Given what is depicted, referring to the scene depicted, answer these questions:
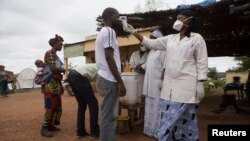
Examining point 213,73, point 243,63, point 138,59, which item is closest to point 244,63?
point 243,63

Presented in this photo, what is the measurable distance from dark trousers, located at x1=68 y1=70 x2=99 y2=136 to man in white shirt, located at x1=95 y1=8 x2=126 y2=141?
121 centimetres

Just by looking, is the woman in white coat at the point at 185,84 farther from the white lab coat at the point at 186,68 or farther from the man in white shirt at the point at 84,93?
the man in white shirt at the point at 84,93

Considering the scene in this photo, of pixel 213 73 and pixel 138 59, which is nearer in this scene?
pixel 138 59

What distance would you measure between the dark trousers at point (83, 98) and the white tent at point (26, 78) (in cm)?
2039

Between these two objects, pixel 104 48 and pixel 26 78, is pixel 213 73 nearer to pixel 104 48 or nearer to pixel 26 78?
pixel 26 78

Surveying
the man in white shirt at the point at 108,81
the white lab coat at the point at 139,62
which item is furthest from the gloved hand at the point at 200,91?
the white lab coat at the point at 139,62

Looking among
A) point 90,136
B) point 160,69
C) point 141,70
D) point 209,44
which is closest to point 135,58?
point 141,70

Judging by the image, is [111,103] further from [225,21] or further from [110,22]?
[225,21]

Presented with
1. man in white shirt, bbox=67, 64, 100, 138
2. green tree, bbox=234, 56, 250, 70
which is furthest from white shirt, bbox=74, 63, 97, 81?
green tree, bbox=234, 56, 250, 70

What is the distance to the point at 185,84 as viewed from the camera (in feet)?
12.2

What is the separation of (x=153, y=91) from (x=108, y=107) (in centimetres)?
140

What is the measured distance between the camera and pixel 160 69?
17.1 ft

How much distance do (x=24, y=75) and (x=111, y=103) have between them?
74.1 ft

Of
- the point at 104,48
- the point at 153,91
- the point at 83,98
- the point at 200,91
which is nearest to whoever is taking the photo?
the point at 200,91
